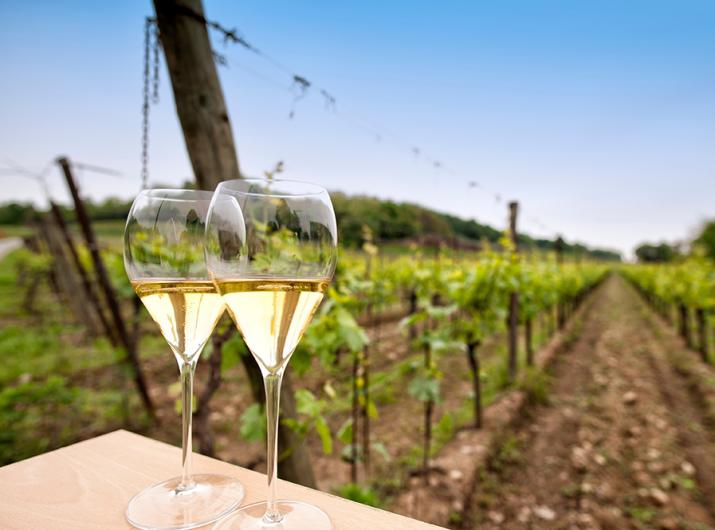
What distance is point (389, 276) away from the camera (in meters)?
10.9

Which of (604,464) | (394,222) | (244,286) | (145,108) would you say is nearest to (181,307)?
(244,286)

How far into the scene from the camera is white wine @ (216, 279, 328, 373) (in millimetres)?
594

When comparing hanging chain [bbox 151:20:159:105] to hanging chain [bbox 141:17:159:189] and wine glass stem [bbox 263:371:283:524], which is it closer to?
hanging chain [bbox 141:17:159:189]

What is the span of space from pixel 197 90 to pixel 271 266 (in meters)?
1.41

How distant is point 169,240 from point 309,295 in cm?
26

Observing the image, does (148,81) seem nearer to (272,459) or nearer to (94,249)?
(272,459)

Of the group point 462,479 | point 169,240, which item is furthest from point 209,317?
point 462,479

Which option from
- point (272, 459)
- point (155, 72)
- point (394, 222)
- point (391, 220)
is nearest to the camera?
point (272, 459)

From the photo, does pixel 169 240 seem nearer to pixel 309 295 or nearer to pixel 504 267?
pixel 309 295

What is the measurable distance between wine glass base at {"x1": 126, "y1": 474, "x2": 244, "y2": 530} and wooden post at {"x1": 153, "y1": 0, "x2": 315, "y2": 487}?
1314 millimetres

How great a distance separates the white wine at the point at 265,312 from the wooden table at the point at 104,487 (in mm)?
212

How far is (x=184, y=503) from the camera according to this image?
633 mm

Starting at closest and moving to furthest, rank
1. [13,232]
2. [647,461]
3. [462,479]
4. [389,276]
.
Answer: [462,479]
[647,461]
[389,276]
[13,232]

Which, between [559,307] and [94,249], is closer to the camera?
[94,249]
